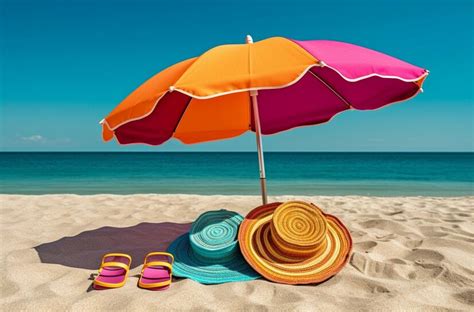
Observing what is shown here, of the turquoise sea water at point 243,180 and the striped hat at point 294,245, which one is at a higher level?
the striped hat at point 294,245

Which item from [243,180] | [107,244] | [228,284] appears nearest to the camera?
[228,284]

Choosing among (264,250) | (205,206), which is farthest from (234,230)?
(205,206)

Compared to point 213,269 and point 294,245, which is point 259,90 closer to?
point 294,245

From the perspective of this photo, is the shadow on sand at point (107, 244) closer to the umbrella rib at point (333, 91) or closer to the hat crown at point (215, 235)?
the hat crown at point (215, 235)

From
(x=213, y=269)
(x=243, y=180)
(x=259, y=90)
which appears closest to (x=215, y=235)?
(x=213, y=269)

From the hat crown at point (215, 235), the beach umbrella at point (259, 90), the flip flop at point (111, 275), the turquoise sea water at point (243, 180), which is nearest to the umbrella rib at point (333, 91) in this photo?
the beach umbrella at point (259, 90)

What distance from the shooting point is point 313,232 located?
295 cm

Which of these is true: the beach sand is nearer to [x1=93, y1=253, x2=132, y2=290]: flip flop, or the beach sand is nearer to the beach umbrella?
[x1=93, y1=253, x2=132, y2=290]: flip flop

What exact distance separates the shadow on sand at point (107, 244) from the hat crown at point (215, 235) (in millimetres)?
696

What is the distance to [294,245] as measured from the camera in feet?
9.31

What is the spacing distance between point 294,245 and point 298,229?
0.57 feet

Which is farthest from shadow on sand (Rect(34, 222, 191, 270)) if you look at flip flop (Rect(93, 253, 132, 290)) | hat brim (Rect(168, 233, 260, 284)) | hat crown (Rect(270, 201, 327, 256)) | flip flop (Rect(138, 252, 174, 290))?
hat crown (Rect(270, 201, 327, 256))

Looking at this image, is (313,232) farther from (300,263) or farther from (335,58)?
(335,58)

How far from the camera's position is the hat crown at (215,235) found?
295cm
